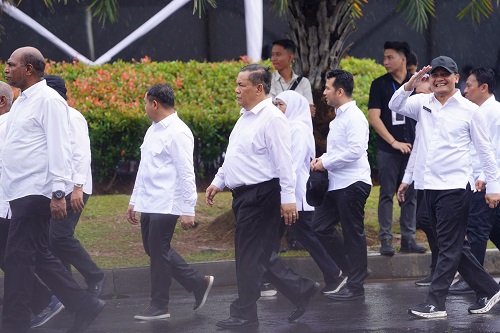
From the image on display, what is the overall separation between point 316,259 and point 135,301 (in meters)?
1.54

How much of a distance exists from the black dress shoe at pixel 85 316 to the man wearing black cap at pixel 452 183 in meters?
2.20

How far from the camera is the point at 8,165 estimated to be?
7098 mm

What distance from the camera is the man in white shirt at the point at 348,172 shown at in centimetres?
870

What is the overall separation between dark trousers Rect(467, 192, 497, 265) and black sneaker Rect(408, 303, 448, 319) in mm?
1192

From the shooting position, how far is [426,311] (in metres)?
7.63

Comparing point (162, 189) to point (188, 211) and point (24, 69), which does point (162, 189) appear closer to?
point (188, 211)

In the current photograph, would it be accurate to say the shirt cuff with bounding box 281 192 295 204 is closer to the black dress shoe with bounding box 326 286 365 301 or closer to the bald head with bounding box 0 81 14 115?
the black dress shoe with bounding box 326 286 365 301

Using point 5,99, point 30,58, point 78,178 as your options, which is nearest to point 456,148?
point 78,178

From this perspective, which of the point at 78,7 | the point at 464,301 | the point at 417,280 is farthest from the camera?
the point at 78,7

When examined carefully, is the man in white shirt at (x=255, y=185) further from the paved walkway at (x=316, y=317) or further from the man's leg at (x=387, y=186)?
the man's leg at (x=387, y=186)

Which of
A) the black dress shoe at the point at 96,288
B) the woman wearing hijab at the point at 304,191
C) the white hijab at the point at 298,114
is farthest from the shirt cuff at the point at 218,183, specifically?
the black dress shoe at the point at 96,288

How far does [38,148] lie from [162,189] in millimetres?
1272

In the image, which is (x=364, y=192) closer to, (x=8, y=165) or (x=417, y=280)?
(x=417, y=280)

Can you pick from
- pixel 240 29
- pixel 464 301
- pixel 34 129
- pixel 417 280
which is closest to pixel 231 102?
pixel 240 29
